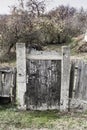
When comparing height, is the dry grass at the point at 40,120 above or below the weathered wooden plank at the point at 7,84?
below

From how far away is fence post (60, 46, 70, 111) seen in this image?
872cm

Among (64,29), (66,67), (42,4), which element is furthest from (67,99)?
(42,4)

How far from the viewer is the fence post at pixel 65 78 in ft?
28.6

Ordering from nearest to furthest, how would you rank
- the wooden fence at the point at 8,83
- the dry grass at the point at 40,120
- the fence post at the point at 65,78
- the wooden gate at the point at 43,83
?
the dry grass at the point at 40,120 → the fence post at the point at 65,78 → the wooden gate at the point at 43,83 → the wooden fence at the point at 8,83

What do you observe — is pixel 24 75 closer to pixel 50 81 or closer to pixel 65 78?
pixel 50 81

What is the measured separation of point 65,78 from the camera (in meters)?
8.83

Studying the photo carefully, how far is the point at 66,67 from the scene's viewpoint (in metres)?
8.77

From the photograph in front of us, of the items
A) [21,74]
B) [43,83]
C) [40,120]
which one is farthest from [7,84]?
[40,120]

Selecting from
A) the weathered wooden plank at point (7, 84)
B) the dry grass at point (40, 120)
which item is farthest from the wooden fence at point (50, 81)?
the weathered wooden plank at point (7, 84)

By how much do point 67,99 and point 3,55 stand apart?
11.9m

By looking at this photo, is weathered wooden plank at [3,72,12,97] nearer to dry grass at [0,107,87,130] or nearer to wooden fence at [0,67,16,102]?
wooden fence at [0,67,16,102]

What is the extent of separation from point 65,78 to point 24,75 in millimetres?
1284

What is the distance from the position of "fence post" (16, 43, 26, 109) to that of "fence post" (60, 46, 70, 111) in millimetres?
1197

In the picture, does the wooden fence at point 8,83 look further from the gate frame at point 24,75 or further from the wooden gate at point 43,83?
the wooden gate at point 43,83
